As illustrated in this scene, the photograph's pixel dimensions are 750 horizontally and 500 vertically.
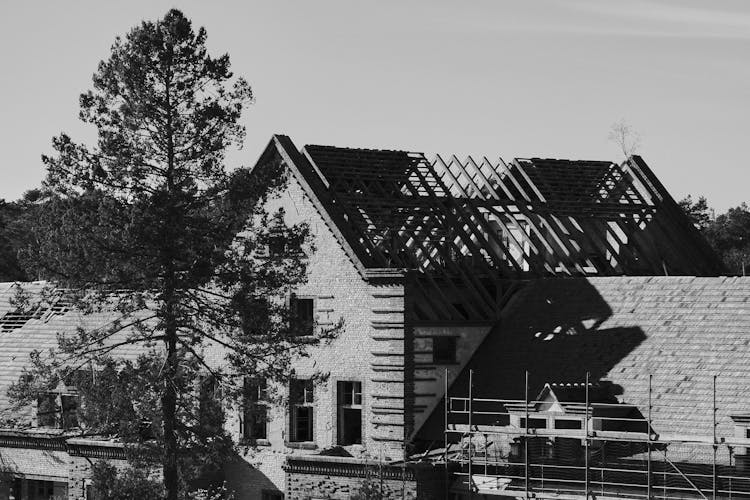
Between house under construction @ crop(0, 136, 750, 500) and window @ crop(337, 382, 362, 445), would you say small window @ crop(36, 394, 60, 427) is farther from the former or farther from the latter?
window @ crop(337, 382, 362, 445)

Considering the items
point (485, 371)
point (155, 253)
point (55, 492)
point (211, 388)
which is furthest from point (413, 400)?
point (55, 492)

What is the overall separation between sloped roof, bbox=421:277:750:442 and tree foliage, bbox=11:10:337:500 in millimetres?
6855

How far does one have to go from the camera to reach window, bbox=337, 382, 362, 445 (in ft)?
146

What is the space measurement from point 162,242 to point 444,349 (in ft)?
31.9

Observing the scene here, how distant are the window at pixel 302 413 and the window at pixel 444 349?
3.69 meters

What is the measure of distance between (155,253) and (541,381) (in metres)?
11.1

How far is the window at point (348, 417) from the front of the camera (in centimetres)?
4447

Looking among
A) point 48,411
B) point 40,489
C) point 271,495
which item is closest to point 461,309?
point 271,495

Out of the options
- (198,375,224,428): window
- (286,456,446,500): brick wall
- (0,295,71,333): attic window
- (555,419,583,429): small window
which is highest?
(0,295,71,333): attic window

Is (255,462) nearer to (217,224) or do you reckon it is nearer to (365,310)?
(365,310)

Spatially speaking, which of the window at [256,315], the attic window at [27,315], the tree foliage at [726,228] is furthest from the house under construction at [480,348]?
the tree foliage at [726,228]

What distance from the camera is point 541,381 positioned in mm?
42719

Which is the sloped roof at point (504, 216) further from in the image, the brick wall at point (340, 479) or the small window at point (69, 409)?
the small window at point (69, 409)

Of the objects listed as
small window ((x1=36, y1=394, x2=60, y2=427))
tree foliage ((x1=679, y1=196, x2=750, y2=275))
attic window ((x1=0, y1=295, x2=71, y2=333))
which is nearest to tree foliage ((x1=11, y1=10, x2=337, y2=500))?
small window ((x1=36, y1=394, x2=60, y2=427))
